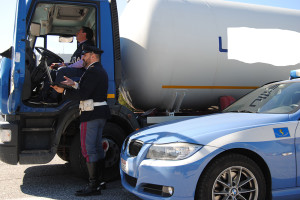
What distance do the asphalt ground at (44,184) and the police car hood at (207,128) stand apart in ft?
3.41

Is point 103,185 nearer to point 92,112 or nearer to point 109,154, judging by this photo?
point 109,154

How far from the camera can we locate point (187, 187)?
3.15 meters

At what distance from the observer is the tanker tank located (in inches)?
207

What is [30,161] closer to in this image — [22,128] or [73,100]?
[22,128]

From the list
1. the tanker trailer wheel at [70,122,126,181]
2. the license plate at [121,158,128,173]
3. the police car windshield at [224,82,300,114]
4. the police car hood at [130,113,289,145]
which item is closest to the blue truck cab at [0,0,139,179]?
the tanker trailer wheel at [70,122,126,181]

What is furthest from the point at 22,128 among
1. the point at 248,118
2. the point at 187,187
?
the point at 248,118

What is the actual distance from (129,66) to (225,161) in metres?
2.73

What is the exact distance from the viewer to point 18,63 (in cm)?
441

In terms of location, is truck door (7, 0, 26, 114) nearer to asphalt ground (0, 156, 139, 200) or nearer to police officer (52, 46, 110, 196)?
police officer (52, 46, 110, 196)

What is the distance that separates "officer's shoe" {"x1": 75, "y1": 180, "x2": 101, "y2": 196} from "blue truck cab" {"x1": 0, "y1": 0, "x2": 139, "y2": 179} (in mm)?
499

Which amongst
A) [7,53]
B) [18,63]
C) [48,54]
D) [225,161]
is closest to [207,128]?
[225,161]

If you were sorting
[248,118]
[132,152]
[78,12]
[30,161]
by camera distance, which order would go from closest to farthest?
[248,118], [132,152], [30,161], [78,12]

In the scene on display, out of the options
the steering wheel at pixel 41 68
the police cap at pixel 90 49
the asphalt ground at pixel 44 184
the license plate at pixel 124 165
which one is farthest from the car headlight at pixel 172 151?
the steering wheel at pixel 41 68

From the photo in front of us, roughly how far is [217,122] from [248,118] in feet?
1.11
